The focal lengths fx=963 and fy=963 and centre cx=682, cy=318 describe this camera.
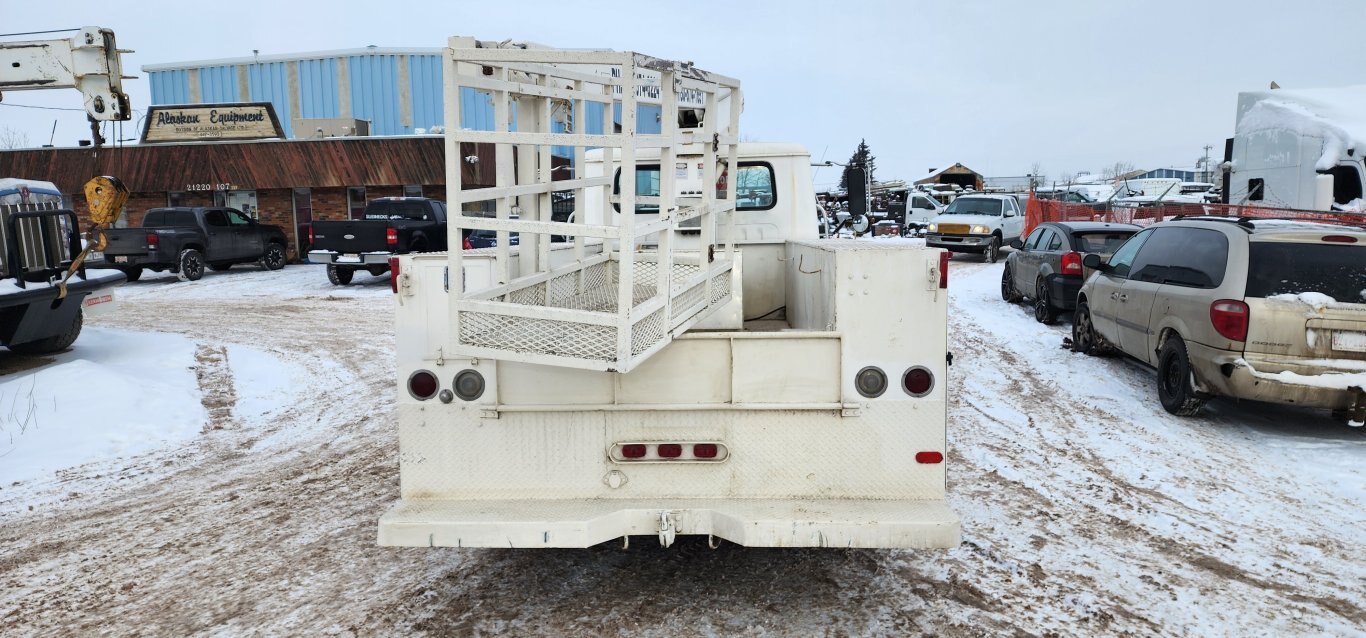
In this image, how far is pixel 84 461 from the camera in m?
7.43

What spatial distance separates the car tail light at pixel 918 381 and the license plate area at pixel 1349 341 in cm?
470

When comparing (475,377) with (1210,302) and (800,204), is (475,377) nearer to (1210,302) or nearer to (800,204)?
(800,204)

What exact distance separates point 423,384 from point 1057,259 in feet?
36.4

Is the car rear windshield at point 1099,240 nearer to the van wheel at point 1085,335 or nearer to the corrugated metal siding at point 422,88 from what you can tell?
the van wheel at point 1085,335

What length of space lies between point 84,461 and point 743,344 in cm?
585

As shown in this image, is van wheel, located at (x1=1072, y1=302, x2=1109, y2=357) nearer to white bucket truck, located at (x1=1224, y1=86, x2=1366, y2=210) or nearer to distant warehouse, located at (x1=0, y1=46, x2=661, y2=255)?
white bucket truck, located at (x1=1224, y1=86, x2=1366, y2=210)

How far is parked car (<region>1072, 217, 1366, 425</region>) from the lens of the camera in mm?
7211

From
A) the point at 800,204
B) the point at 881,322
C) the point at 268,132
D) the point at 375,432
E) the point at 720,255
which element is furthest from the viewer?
the point at 268,132

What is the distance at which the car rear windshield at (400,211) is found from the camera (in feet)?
69.2

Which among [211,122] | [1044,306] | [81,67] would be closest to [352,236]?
[81,67]

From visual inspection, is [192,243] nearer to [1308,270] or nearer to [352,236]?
[352,236]

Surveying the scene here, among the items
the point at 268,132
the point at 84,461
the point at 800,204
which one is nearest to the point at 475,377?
the point at 800,204

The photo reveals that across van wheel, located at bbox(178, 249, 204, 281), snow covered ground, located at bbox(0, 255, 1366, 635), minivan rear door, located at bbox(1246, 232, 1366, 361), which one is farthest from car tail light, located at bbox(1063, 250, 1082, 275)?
van wheel, located at bbox(178, 249, 204, 281)

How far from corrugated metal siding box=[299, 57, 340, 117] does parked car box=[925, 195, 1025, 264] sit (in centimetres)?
2254
